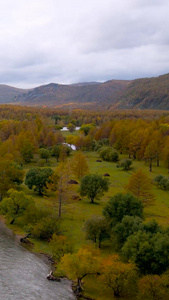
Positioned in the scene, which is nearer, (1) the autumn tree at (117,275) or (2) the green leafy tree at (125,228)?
(1) the autumn tree at (117,275)

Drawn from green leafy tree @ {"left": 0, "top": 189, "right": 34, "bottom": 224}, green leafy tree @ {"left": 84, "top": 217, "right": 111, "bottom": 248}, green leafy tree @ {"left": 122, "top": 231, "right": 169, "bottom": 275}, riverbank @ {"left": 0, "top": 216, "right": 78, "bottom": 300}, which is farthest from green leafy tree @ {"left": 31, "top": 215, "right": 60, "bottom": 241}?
green leafy tree @ {"left": 122, "top": 231, "right": 169, "bottom": 275}

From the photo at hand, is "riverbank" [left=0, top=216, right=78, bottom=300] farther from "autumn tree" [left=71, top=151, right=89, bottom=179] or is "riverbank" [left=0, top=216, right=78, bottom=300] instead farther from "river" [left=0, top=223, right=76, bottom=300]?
"autumn tree" [left=71, top=151, right=89, bottom=179]

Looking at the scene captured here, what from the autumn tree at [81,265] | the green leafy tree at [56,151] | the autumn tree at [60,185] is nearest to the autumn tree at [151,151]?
the green leafy tree at [56,151]

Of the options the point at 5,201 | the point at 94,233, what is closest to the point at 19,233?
the point at 5,201

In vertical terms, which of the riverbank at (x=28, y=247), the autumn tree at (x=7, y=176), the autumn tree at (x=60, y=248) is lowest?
the riverbank at (x=28, y=247)

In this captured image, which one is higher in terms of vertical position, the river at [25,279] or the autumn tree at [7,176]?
the autumn tree at [7,176]

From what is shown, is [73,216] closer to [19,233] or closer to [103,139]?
[19,233]

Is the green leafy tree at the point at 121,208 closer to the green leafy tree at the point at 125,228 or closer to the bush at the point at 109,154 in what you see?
the green leafy tree at the point at 125,228

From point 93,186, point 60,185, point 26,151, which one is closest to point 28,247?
point 60,185
